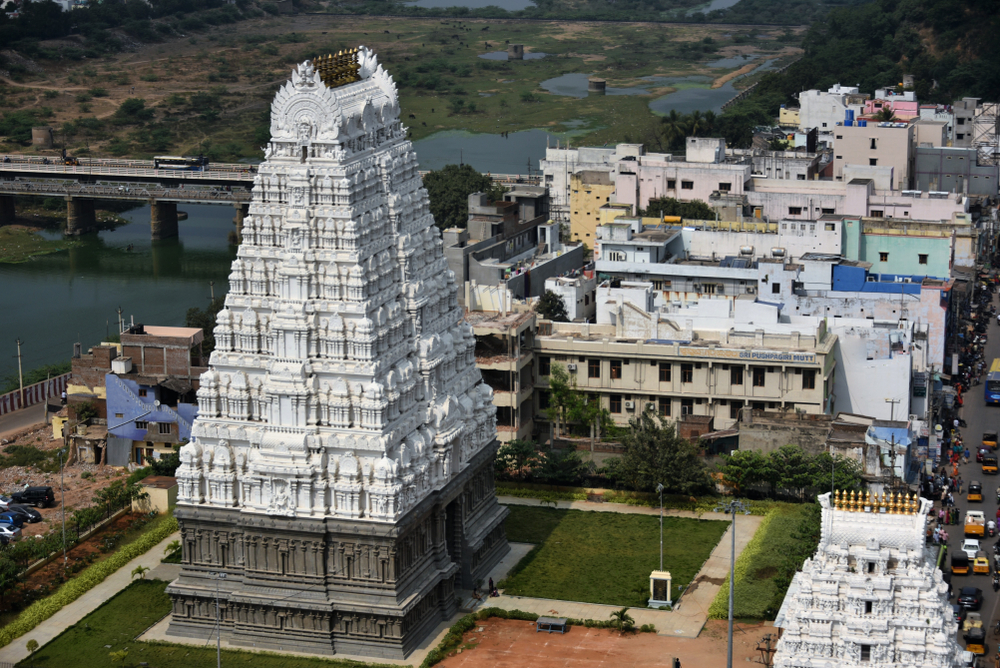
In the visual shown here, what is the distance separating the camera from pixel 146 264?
14138 cm

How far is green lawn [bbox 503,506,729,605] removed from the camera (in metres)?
63.6

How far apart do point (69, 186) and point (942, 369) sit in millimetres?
90815

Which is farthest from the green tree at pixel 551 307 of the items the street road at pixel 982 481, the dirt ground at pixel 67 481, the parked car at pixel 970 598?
the parked car at pixel 970 598

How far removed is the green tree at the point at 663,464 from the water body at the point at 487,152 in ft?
324

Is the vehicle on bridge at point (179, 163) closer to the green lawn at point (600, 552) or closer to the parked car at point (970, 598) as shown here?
the green lawn at point (600, 552)

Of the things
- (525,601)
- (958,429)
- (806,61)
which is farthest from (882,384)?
(806,61)

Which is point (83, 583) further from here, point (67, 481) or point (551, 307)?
point (551, 307)

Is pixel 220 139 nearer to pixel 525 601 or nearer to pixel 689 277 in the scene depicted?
pixel 689 277

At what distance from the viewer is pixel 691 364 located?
258 feet

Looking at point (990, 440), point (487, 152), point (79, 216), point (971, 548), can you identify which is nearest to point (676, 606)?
point (971, 548)

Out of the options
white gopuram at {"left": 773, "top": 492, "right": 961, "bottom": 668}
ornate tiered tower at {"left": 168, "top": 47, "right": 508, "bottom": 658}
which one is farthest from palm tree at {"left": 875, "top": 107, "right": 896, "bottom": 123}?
white gopuram at {"left": 773, "top": 492, "right": 961, "bottom": 668}

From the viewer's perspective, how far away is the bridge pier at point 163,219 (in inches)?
5861

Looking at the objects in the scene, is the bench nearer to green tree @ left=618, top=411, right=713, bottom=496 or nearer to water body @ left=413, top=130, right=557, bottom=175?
green tree @ left=618, top=411, right=713, bottom=496

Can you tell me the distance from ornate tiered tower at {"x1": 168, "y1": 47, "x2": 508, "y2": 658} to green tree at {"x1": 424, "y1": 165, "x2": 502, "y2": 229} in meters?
66.7
